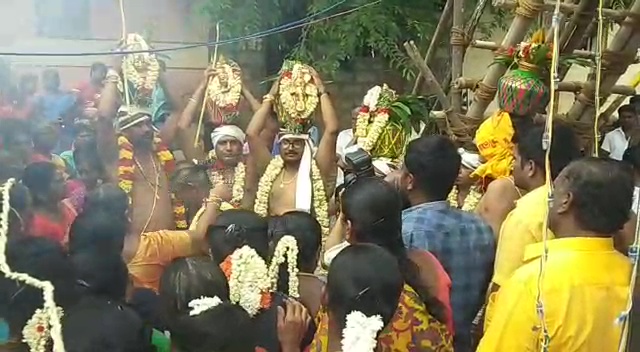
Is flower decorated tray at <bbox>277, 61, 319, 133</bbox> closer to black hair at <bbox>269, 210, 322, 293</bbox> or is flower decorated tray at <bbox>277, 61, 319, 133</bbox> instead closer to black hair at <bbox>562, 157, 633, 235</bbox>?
black hair at <bbox>269, 210, 322, 293</bbox>

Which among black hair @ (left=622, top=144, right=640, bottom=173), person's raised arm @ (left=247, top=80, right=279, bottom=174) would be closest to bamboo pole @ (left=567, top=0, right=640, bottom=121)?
black hair @ (left=622, top=144, right=640, bottom=173)

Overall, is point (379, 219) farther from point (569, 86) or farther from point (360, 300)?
point (569, 86)

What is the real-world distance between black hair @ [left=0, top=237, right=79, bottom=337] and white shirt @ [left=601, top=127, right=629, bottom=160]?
4.17 m

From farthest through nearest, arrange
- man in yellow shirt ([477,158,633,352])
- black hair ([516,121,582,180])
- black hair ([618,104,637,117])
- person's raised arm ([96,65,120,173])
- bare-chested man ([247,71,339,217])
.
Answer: black hair ([618,104,637,117])
bare-chested man ([247,71,339,217])
person's raised arm ([96,65,120,173])
black hair ([516,121,582,180])
man in yellow shirt ([477,158,633,352])

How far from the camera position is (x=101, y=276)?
2803mm

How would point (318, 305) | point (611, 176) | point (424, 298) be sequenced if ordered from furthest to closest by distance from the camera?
point (318, 305) < point (424, 298) < point (611, 176)

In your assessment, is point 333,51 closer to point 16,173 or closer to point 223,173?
point 223,173

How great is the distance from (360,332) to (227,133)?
303 centimetres

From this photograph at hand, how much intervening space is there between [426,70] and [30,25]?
13.1 ft

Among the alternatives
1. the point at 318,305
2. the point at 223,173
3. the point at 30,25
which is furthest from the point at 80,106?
the point at 318,305

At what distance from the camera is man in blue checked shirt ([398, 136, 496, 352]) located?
10.5 feet

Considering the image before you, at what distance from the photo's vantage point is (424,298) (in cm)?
272

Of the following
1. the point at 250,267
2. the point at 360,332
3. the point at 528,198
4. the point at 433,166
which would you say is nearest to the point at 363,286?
the point at 360,332

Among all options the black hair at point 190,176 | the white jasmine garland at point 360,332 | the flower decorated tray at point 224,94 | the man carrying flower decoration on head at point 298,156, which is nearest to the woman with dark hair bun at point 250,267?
the white jasmine garland at point 360,332
